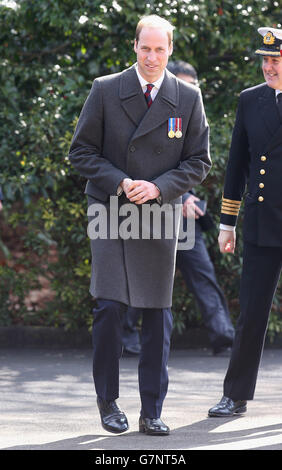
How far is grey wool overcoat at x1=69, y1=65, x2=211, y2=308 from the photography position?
5230 mm

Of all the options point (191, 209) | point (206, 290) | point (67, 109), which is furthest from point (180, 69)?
point (206, 290)

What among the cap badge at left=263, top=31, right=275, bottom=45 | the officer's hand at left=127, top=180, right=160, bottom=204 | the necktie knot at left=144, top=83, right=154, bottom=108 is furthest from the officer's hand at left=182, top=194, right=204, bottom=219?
the officer's hand at left=127, top=180, right=160, bottom=204

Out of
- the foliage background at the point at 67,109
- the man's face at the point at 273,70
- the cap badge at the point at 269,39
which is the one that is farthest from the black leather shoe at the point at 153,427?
the foliage background at the point at 67,109

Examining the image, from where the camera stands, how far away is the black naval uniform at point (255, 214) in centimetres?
558

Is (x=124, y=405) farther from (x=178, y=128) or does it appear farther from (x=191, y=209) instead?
(x=191, y=209)

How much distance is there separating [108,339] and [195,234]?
3.18 m

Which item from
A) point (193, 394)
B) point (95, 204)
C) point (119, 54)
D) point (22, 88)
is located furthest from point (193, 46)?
point (95, 204)

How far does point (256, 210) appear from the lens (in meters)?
5.63

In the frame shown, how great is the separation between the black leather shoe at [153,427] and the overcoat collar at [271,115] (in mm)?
1545

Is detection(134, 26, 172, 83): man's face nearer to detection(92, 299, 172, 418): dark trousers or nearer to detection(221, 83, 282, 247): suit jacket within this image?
detection(221, 83, 282, 247): suit jacket

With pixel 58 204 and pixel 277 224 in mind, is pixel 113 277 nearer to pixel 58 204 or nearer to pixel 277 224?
pixel 277 224

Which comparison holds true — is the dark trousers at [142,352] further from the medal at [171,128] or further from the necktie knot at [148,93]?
the necktie knot at [148,93]

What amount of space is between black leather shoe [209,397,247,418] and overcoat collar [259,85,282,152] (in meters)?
1.39

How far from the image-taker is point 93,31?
9.19 meters
